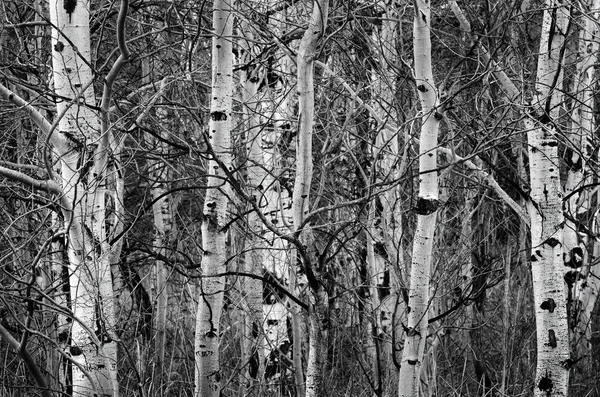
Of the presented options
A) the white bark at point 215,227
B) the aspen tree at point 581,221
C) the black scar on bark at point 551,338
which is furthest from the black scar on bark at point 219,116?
the aspen tree at point 581,221

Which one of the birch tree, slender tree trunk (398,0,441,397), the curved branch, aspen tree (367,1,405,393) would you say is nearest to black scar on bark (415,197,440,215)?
slender tree trunk (398,0,441,397)

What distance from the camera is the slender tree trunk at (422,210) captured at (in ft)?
19.3

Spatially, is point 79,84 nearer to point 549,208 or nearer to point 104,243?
point 104,243

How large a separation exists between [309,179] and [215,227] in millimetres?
1166

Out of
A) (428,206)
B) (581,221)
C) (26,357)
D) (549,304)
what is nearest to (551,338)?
(549,304)

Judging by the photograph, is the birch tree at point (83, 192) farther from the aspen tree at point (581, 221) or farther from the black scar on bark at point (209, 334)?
the aspen tree at point (581, 221)

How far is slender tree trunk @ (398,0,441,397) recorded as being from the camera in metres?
5.89

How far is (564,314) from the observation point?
674cm

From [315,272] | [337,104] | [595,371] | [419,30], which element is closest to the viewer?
[315,272]

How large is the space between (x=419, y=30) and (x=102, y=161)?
250 cm

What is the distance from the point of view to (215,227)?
6.16m

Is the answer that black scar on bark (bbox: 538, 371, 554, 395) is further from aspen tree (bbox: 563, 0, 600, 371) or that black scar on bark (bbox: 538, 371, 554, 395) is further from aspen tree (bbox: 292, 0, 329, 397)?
aspen tree (bbox: 292, 0, 329, 397)

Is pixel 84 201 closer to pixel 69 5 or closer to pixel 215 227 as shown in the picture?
pixel 215 227

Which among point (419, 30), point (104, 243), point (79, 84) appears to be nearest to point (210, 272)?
point (104, 243)
